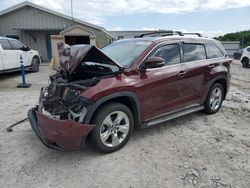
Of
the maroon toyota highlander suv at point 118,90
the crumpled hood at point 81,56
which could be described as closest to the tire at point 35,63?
the maroon toyota highlander suv at point 118,90

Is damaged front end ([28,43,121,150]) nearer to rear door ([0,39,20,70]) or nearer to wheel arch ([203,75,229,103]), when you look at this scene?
wheel arch ([203,75,229,103])

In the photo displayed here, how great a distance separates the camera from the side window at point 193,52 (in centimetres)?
462

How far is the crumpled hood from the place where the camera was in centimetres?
341

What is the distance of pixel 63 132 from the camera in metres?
3.03

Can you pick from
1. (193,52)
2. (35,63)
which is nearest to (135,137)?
(193,52)

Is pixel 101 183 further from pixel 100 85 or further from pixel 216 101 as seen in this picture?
pixel 216 101

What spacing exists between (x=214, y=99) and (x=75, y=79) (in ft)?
10.9

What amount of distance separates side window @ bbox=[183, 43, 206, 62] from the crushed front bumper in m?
2.54

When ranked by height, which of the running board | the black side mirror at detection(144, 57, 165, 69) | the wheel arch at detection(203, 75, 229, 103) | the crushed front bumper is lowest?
the running board

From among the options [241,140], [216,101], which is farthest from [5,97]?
[241,140]

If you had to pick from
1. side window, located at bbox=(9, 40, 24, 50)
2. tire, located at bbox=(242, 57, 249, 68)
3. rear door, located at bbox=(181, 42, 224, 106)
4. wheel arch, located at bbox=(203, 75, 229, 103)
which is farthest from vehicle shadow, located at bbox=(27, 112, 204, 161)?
tire, located at bbox=(242, 57, 249, 68)

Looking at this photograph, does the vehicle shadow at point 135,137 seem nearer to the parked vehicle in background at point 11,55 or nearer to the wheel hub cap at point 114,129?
the wheel hub cap at point 114,129

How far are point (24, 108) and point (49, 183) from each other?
11.6ft

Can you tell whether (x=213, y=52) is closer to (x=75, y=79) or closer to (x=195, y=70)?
(x=195, y=70)
